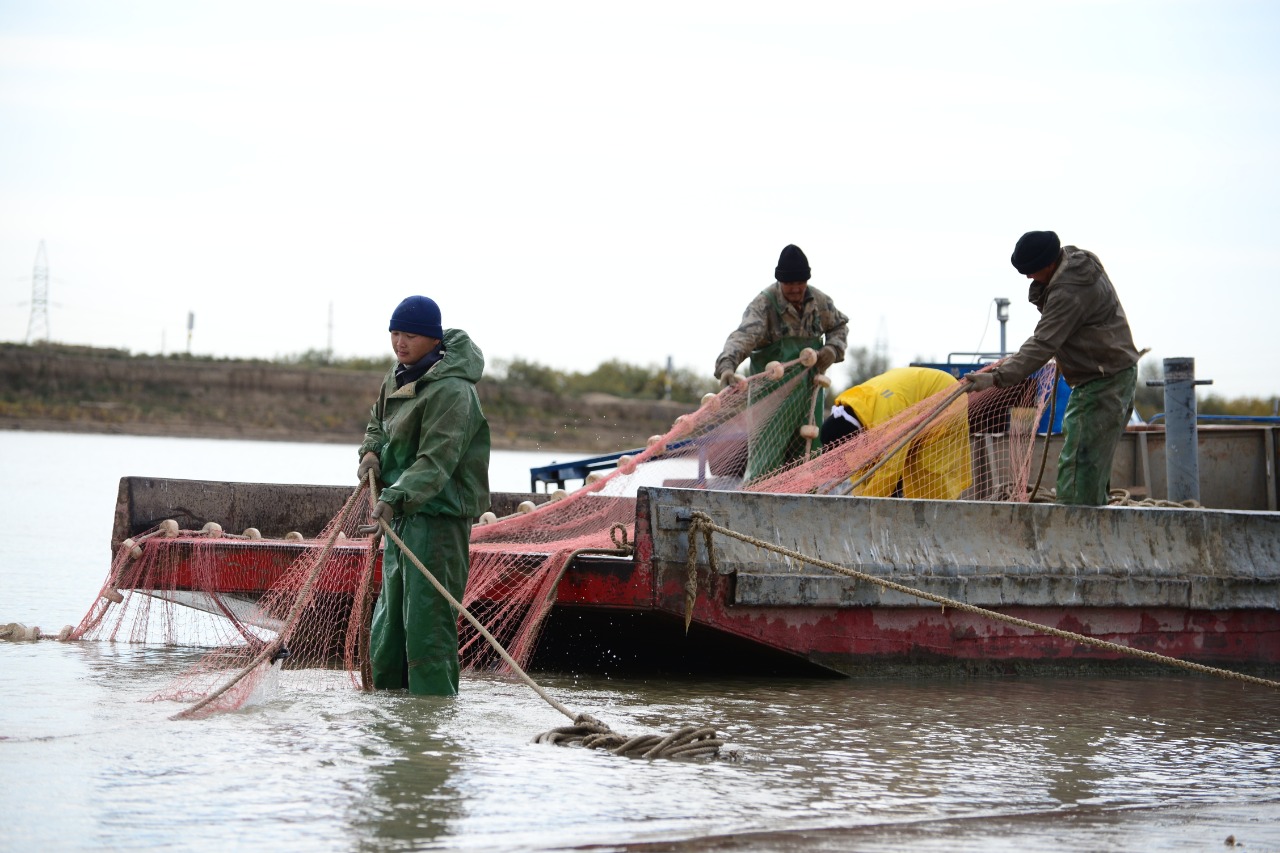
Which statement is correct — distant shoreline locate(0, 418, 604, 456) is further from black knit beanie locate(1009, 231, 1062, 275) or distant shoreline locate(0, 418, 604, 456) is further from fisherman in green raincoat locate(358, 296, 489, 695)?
fisherman in green raincoat locate(358, 296, 489, 695)

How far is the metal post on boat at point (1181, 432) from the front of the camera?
9445mm

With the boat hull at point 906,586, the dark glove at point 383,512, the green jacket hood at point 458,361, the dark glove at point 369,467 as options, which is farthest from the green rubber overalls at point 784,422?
the dark glove at point 383,512

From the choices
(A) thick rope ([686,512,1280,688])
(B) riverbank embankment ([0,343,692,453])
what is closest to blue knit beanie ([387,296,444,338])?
(A) thick rope ([686,512,1280,688])

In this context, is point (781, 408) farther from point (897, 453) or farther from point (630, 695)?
point (630, 695)

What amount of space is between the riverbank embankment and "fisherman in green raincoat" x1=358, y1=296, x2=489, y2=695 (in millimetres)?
47075

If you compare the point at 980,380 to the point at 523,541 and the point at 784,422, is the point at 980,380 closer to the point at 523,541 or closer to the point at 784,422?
the point at 784,422

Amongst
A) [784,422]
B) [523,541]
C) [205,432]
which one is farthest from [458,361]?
[205,432]

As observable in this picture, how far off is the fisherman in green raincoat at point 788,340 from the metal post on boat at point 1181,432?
2174mm

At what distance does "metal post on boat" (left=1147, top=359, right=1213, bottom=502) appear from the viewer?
9.45m

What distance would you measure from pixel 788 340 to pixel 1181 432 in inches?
105

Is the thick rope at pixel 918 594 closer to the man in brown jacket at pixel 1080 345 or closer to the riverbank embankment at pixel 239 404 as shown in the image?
the man in brown jacket at pixel 1080 345

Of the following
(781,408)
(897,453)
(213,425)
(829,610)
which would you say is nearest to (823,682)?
(829,610)

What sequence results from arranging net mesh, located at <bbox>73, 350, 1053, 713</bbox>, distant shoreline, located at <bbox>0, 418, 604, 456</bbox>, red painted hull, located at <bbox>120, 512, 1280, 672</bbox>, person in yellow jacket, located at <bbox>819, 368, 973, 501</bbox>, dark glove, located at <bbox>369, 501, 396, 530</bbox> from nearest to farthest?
dark glove, located at <bbox>369, 501, 396, 530</bbox>
red painted hull, located at <bbox>120, 512, 1280, 672</bbox>
net mesh, located at <bbox>73, 350, 1053, 713</bbox>
person in yellow jacket, located at <bbox>819, 368, 973, 501</bbox>
distant shoreline, located at <bbox>0, 418, 604, 456</bbox>

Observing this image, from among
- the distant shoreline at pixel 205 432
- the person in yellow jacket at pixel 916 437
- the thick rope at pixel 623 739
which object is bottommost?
the thick rope at pixel 623 739
